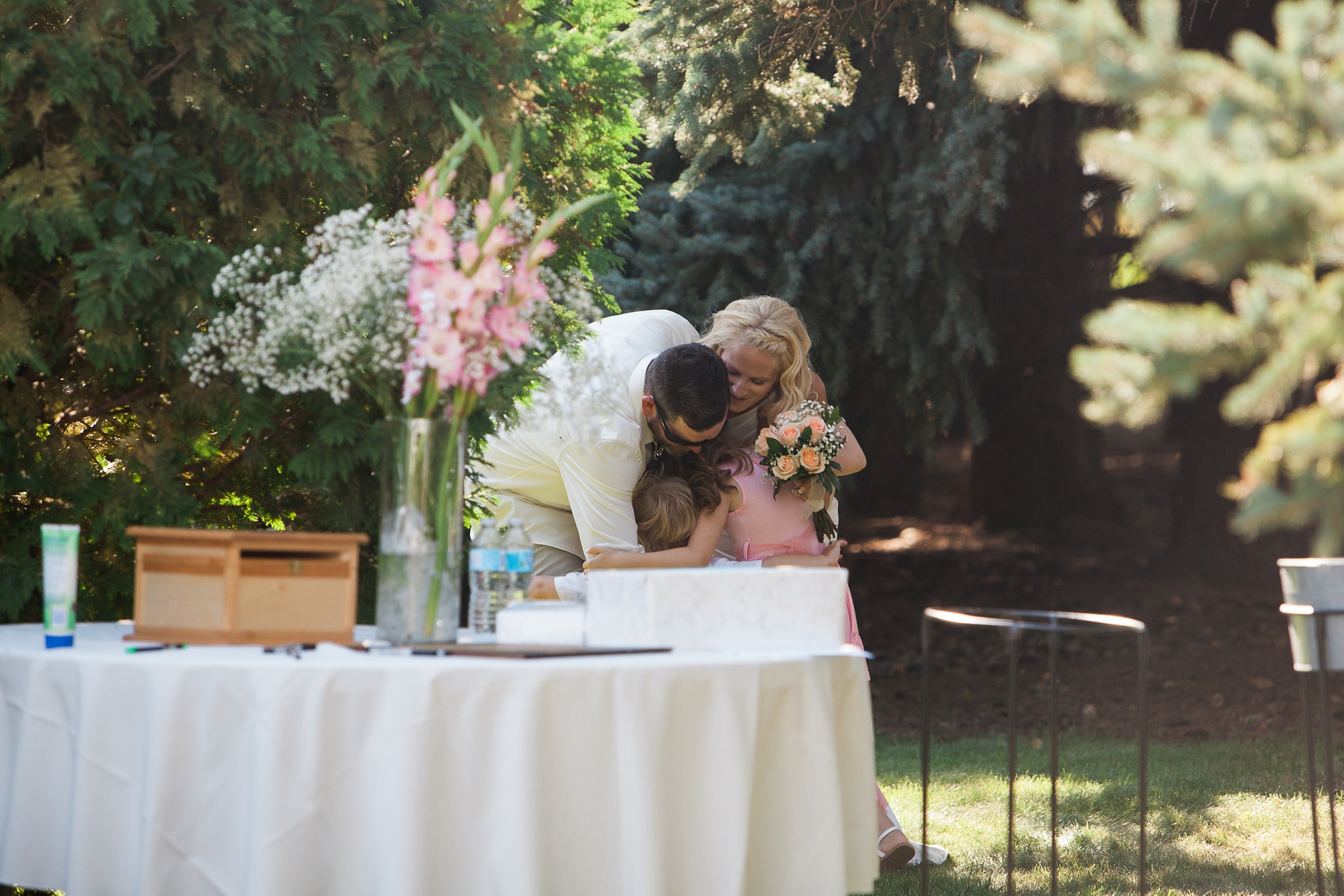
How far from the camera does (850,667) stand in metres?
2.54

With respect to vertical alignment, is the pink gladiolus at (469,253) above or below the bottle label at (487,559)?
above

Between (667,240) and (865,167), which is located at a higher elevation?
(865,167)

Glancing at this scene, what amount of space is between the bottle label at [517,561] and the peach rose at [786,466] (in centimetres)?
147

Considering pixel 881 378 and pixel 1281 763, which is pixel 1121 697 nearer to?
pixel 1281 763

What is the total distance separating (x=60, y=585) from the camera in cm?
242

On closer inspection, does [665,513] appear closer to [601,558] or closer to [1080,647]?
[601,558]

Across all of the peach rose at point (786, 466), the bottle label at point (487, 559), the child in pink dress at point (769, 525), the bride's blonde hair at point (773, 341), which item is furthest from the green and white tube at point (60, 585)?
the bride's blonde hair at point (773, 341)

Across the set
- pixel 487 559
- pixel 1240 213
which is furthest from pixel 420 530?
pixel 1240 213

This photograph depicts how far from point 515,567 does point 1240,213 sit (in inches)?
64.2

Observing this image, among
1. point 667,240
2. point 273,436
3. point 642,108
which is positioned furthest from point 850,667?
point 667,240

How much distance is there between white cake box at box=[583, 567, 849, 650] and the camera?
2389 millimetres

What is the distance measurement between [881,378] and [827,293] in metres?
0.70

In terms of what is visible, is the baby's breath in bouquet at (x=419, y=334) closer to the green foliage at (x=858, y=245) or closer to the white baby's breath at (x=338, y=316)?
the white baby's breath at (x=338, y=316)

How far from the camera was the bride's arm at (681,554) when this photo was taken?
3.64 meters
